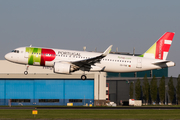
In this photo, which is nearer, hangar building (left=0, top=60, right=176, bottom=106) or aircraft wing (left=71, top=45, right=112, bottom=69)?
aircraft wing (left=71, top=45, right=112, bottom=69)

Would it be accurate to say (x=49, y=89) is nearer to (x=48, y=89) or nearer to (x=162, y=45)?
(x=48, y=89)

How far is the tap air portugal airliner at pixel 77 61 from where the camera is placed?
51.8m

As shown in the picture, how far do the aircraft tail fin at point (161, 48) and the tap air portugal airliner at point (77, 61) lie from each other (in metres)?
1.20

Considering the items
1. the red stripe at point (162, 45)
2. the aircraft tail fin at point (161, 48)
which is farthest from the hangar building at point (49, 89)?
the red stripe at point (162, 45)

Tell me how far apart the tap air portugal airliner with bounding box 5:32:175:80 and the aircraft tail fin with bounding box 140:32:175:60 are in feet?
3.95

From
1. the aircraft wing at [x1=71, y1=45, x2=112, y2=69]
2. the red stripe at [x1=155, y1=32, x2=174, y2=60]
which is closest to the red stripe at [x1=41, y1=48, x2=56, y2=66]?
the aircraft wing at [x1=71, y1=45, x2=112, y2=69]

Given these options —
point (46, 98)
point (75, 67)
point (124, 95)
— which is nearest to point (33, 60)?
point (75, 67)

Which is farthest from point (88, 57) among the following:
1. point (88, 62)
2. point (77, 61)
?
point (77, 61)

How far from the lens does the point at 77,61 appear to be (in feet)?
169

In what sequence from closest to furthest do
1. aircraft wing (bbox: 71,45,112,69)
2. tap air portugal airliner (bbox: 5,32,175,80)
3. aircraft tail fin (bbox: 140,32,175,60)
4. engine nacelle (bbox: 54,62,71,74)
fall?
aircraft wing (bbox: 71,45,112,69), engine nacelle (bbox: 54,62,71,74), tap air portugal airliner (bbox: 5,32,175,80), aircraft tail fin (bbox: 140,32,175,60)

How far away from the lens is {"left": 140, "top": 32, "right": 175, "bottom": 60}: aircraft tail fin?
56.7 m
